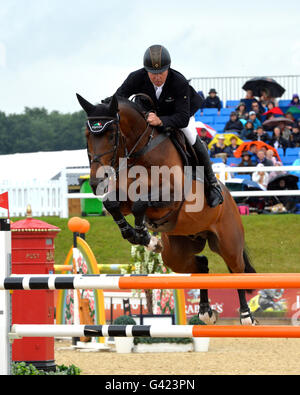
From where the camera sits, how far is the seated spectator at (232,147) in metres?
14.4

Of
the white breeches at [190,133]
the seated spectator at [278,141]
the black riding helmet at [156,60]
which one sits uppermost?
the seated spectator at [278,141]

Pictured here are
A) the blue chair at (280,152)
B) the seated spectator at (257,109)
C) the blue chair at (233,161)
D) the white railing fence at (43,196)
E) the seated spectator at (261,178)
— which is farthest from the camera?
the seated spectator at (257,109)

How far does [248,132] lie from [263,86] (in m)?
4.12

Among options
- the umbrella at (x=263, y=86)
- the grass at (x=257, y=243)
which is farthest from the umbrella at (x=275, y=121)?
the grass at (x=257, y=243)

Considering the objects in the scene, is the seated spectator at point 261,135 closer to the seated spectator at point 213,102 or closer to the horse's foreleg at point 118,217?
the seated spectator at point 213,102

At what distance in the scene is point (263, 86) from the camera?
1903cm

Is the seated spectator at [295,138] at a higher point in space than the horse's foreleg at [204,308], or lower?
higher

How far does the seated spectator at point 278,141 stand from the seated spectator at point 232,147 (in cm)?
100

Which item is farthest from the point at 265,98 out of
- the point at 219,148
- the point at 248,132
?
the point at 219,148

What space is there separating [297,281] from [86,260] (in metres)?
4.79

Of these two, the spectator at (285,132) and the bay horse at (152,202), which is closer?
the bay horse at (152,202)

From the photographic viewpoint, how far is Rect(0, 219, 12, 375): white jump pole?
4.34m

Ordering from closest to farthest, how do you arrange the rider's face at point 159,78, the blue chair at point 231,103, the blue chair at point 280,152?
the rider's face at point 159,78 < the blue chair at point 280,152 < the blue chair at point 231,103
